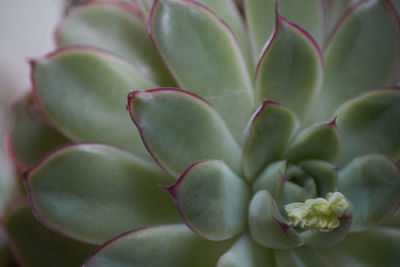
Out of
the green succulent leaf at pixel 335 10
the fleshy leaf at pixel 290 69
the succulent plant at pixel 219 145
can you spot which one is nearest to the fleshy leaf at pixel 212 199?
the succulent plant at pixel 219 145

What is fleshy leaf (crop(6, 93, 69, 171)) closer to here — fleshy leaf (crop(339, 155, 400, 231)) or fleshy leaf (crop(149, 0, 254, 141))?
fleshy leaf (crop(149, 0, 254, 141))

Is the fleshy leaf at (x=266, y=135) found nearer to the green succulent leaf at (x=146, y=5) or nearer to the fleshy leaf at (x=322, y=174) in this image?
the fleshy leaf at (x=322, y=174)

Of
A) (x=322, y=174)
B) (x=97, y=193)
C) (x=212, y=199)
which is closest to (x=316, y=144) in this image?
(x=322, y=174)

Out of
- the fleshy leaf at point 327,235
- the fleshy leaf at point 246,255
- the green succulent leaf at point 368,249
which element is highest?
the fleshy leaf at point 327,235

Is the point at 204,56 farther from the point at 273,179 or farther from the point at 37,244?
the point at 37,244

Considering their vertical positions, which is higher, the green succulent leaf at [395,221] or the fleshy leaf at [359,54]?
the fleshy leaf at [359,54]

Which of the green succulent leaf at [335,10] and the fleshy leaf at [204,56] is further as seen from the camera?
the green succulent leaf at [335,10]
